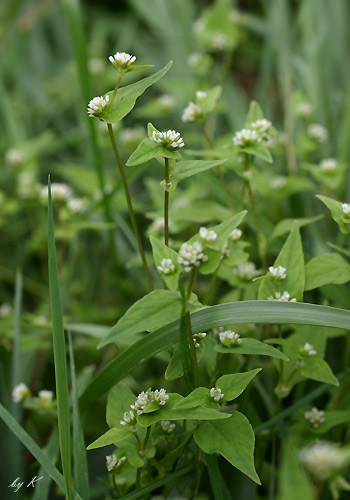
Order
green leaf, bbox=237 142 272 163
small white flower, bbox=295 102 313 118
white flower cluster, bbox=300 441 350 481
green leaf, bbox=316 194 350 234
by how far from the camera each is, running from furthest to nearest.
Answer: small white flower, bbox=295 102 313 118 < green leaf, bbox=237 142 272 163 < green leaf, bbox=316 194 350 234 < white flower cluster, bbox=300 441 350 481

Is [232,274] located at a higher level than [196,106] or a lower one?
lower

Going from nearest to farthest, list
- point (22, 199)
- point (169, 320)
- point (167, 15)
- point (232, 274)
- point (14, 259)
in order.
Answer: point (169, 320) → point (232, 274) → point (22, 199) → point (14, 259) → point (167, 15)

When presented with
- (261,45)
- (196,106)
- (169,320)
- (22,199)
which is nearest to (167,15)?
(261,45)

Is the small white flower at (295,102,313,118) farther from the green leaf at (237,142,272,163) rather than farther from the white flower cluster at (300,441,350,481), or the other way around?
the white flower cluster at (300,441,350,481)

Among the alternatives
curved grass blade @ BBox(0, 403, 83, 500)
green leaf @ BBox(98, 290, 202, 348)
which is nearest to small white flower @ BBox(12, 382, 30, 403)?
curved grass blade @ BBox(0, 403, 83, 500)

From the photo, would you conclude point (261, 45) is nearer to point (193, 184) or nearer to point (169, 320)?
point (193, 184)

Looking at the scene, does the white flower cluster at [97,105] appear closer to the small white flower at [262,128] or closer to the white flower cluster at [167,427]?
the small white flower at [262,128]
